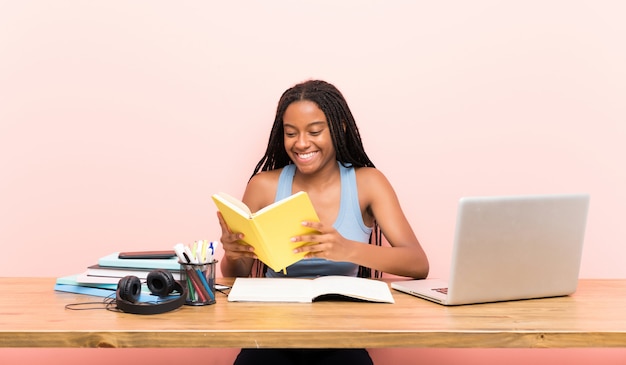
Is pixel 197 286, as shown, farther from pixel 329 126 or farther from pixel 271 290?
pixel 329 126

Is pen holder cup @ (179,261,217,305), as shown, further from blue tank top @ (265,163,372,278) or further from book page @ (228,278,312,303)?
blue tank top @ (265,163,372,278)

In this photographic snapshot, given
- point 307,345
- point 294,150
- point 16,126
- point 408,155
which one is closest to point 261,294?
point 307,345

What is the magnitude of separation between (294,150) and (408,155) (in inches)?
23.1

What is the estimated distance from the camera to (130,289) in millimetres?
1525

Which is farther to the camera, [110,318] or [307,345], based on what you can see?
[110,318]

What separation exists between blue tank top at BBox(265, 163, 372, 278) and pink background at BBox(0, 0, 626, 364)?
38 centimetres

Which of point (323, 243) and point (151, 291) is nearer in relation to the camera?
point (151, 291)

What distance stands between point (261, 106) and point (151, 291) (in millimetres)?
1117

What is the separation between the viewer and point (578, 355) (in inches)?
105

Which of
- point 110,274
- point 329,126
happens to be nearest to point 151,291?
point 110,274

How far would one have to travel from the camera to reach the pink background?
99.8 inches

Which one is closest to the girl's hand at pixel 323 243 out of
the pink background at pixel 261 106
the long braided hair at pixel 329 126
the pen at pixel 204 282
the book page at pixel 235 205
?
the book page at pixel 235 205

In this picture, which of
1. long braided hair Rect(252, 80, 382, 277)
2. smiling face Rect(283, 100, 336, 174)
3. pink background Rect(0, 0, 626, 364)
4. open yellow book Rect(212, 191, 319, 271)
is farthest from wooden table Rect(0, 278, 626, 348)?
pink background Rect(0, 0, 626, 364)

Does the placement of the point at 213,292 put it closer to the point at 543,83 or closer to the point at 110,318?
the point at 110,318
